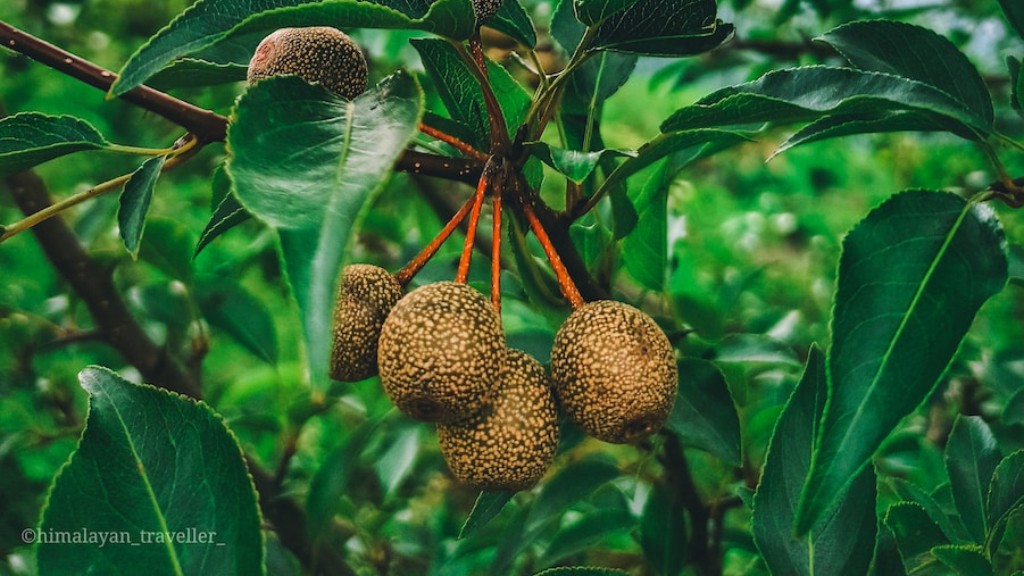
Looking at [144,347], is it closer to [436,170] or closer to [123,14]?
[436,170]

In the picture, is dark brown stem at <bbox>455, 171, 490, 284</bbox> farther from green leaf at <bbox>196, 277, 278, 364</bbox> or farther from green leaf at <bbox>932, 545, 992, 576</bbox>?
green leaf at <bbox>196, 277, 278, 364</bbox>

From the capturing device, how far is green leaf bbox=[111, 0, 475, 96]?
64 cm

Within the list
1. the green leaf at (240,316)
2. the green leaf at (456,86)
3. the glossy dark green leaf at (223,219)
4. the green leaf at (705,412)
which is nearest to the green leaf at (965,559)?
the green leaf at (705,412)

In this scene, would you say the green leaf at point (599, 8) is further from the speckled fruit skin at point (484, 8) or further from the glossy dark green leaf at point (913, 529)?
the glossy dark green leaf at point (913, 529)

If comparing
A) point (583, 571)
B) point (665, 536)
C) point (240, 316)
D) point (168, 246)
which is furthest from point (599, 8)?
point (240, 316)

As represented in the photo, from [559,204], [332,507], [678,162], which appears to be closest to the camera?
[678,162]

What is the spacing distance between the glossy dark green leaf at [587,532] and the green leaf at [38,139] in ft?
2.68

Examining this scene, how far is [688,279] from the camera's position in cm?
183

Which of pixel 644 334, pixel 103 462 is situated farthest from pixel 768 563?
pixel 103 462

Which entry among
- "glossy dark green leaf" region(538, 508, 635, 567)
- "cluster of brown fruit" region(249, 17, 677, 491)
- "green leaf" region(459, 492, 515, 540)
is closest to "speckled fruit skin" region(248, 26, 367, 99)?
"cluster of brown fruit" region(249, 17, 677, 491)

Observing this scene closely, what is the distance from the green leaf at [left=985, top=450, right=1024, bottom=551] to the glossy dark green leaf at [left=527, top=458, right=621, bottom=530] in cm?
47

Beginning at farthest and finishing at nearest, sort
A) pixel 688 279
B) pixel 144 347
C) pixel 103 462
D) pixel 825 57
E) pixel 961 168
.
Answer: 1. pixel 961 168
2. pixel 825 57
3. pixel 688 279
4. pixel 144 347
5. pixel 103 462

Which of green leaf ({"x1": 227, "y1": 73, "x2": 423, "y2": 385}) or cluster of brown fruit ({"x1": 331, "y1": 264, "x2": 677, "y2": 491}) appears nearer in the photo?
green leaf ({"x1": 227, "y1": 73, "x2": 423, "y2": 385})

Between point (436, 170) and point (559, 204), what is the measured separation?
6.44 feet
